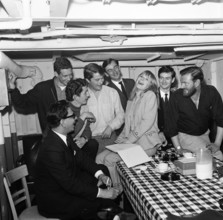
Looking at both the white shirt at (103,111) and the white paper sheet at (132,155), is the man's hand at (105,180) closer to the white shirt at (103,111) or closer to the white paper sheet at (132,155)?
the white paper sheet at (132,155)

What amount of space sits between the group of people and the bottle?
71cm

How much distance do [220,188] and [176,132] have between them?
1313 mm

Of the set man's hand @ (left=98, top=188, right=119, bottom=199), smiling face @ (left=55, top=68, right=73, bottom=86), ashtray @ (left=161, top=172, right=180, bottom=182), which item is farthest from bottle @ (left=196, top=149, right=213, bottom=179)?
smiling face @ (left=55, top=68, right=73, bottom=86)

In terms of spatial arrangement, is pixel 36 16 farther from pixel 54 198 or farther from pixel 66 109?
pixel 54 198

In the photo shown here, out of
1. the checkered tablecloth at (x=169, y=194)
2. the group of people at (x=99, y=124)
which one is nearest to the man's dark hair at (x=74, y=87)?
the group of people at (x=99, y=124)

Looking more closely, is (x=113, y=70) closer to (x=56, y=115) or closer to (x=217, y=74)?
(x=56, y=115)

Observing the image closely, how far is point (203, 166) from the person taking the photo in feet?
6.32

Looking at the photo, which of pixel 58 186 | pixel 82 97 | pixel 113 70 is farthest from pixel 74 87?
pixel 58 186

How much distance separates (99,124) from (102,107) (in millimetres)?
215

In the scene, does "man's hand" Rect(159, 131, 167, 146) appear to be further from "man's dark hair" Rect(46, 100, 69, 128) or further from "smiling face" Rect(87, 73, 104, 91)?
"man's dark hair" Rect(46, 100, 69, 128)

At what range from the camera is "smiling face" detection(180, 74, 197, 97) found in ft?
9.30

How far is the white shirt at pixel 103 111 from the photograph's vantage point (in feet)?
10.5

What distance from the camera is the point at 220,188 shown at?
5.75 ft

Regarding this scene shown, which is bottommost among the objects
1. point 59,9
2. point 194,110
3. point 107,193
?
point 107,193
